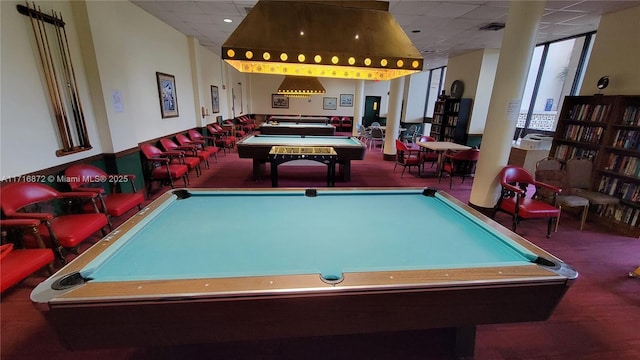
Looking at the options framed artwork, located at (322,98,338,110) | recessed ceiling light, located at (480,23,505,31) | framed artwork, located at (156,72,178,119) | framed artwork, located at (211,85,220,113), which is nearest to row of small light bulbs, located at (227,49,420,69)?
recessed ceiling light, located at (480,23,505,31)

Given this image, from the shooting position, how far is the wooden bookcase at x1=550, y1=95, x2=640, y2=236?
11.3 feet

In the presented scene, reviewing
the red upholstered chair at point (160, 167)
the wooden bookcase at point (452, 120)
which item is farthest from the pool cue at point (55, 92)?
the wooden bookcase at point (452, 120)

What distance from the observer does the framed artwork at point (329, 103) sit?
13075 mm

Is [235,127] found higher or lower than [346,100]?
lower

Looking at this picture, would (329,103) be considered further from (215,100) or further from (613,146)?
(613,146)

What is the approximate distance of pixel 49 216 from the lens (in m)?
2.15

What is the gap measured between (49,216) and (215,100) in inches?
258

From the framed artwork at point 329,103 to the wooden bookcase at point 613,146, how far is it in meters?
9.80

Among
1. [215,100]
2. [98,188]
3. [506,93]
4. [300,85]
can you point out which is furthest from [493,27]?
[215,100]

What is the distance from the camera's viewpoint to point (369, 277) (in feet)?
3.87

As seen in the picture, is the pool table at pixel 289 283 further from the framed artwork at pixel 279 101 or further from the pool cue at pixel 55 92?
the framed artwork at pixel 279 101

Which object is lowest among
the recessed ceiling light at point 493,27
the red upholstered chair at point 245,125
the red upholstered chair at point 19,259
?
the red upholstered chair at point 19,259

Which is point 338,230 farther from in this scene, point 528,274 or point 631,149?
point 631,149

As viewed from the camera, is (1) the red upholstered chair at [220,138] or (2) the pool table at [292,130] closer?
(1) the red upholstered chair at [220,138]
